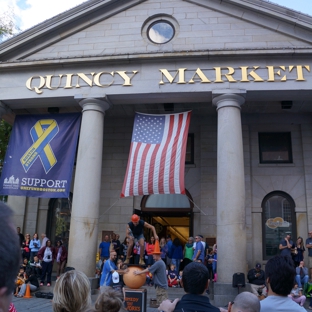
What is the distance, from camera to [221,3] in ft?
53.1

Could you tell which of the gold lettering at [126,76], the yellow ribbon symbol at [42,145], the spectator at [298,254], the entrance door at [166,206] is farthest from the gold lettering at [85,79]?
the spectator at [298,254]

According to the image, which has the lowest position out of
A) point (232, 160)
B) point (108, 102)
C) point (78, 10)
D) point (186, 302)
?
point (186, 302)

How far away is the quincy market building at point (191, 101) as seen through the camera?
1426cm

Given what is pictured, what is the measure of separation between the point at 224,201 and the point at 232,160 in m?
1.63

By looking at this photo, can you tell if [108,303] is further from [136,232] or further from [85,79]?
[85,79]

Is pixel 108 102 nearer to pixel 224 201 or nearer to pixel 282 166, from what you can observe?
pixel 224 201

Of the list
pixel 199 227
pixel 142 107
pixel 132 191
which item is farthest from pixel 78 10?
pixel 199 227

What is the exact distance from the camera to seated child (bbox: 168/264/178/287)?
14422mm

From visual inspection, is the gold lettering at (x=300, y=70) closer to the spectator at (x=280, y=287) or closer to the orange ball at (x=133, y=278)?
the orange ball at (x=133, y=278)

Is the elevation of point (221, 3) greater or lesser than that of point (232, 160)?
greater

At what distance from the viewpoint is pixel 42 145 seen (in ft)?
51.4

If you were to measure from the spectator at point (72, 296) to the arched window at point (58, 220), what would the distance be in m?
16.9

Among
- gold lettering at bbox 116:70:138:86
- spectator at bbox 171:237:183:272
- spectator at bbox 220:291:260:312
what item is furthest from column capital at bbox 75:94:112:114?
spectator at bbox 220:291:260:312

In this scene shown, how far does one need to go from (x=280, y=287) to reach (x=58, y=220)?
17973 mm
